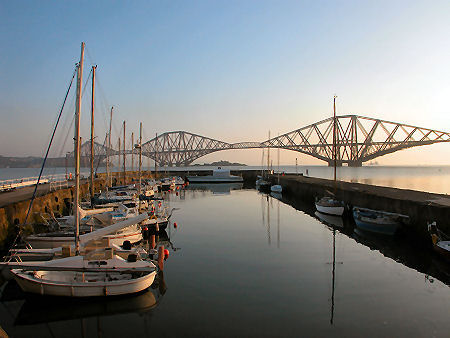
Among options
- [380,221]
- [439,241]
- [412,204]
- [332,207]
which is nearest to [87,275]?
[439,241]

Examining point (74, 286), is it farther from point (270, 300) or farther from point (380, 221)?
point (380, 221)

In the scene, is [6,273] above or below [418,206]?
below

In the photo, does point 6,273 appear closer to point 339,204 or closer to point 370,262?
point 370,262

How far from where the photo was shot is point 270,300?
9.72 metres

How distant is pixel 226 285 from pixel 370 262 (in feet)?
22.0

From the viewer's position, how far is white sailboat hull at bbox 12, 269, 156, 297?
30.8 ft

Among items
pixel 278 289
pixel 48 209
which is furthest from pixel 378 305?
pixel 48 209

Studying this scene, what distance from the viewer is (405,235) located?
61.8 feet

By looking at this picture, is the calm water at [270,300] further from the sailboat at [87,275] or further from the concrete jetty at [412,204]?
the concrete jetty at [412,204]

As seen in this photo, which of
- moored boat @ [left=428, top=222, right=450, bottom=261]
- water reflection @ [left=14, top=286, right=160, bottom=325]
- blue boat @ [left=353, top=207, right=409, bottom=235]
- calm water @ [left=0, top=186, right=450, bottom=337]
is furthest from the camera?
blue boat @ [left=353, top=207, right=409, bottom=235]

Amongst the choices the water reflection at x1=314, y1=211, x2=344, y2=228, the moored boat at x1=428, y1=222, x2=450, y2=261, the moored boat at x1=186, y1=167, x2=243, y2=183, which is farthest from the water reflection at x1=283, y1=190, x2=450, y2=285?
the moored boat at x1=186, y1=167, x2=243, y2=183

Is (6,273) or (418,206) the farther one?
(418,206)

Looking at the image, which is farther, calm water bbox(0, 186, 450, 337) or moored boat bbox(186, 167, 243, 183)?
moored boat bbox(186, 167, 243, 183)

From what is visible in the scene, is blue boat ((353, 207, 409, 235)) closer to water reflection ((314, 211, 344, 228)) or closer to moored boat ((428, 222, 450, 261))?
water reflection ((314, 211, 344, 228))
